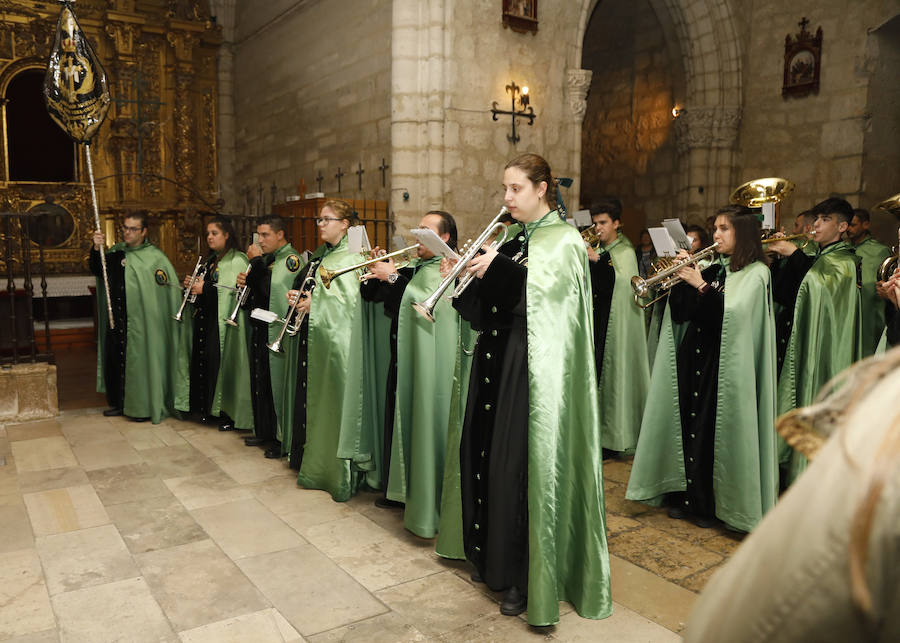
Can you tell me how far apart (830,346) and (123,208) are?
459 inches

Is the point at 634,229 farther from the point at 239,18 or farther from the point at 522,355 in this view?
the point at 522,355

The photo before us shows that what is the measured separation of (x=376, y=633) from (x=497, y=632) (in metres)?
0.52

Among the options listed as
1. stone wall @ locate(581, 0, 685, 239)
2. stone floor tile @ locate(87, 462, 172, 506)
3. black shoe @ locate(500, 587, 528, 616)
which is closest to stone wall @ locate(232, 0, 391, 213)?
stone wall @ locate(581, 0, 685, 239)

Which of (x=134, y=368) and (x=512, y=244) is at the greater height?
(x=512, y=244)

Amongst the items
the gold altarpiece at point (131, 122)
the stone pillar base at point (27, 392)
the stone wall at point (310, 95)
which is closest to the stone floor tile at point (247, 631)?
the stone pillar base at point (27, 392)

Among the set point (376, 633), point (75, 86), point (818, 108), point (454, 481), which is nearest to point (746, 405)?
point (454, 481)

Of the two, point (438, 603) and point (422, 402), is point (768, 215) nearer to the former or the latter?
point (422, 402)

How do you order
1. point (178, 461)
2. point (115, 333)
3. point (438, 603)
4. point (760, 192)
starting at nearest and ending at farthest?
point (438, 603), point (178, 461), point (760, 192), point (115, 333)

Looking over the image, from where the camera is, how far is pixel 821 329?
500 centimetres

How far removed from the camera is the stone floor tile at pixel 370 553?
3.67 m

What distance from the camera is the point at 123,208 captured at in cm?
1271

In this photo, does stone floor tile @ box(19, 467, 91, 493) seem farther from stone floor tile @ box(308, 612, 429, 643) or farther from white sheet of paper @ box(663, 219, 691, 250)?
white sheet of paper @ box(663, 219, 691, 250)

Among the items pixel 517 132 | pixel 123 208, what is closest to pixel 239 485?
pixel 517 132

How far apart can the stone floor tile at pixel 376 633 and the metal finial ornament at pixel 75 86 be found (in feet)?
15.8
